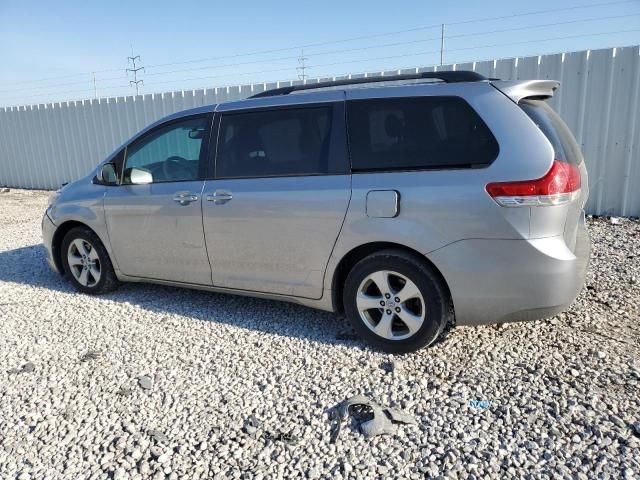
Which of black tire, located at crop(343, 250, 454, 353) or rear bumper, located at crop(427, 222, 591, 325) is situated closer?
rear bumper, located at crop(427, 222, 591, 325)

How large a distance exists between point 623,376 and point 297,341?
2.14m

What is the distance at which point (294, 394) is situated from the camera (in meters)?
2.84

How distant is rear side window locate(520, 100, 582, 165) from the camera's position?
2881 millimetres

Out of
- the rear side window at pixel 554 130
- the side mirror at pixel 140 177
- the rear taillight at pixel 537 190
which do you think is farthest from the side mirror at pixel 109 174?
the rear side window at pixel 554 130

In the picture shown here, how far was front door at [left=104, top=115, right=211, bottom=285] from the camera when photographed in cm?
392

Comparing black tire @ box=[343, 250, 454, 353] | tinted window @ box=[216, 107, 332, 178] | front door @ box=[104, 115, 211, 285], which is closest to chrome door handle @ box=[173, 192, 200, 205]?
front door @ box=[104, 115, 211, 285]

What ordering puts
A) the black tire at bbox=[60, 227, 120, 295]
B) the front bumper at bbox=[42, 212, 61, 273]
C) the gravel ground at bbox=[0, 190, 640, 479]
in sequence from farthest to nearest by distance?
the front bumper at bbox=[42, 212, 61, 273] < the black tire at bbox=[60, 227, 120, 295] < the gravel ground at bbox=[0, 190, 640, 479]

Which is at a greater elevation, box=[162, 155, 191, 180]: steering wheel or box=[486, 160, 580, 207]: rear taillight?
box=[162, 155, 191, 180]: steering wheel

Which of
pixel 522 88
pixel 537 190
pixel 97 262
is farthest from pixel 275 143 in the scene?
pixel 97 262

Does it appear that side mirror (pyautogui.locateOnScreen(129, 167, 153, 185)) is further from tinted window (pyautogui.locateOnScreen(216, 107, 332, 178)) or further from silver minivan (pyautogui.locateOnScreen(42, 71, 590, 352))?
tinted window (pyautogui.locateOnScreen(216, 107, 332, 178))

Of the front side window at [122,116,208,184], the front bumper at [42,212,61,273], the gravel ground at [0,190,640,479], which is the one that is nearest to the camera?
the gravel ground at [0,190,640,479]

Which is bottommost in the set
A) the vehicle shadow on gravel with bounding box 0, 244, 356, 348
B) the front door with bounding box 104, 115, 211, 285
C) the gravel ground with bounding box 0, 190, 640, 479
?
the gravel ground with bounding box 0, 190, 640, 479

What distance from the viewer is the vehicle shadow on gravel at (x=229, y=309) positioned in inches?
146

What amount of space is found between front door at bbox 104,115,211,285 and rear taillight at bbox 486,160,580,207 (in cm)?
230
